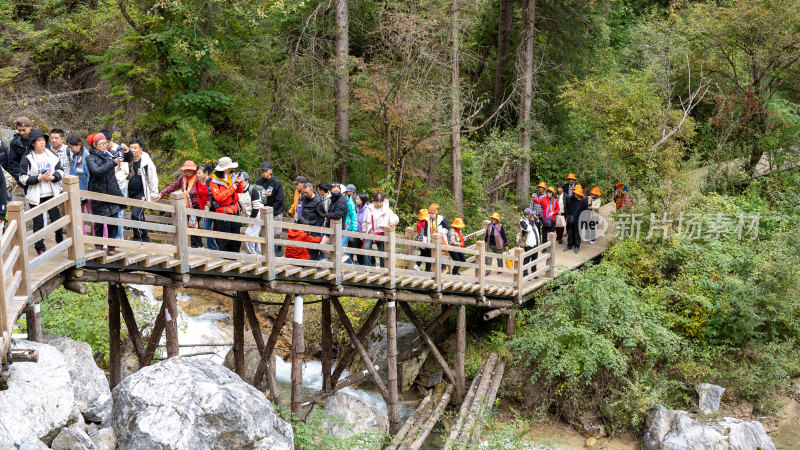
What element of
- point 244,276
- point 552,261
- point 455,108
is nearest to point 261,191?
point 244,276

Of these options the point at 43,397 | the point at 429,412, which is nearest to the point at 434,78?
the point at 429,412

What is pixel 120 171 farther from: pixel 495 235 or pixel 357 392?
pixel 495 235

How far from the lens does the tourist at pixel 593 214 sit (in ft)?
59.2

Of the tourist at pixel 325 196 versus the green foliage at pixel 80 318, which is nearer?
the tourist at pixel 325 196

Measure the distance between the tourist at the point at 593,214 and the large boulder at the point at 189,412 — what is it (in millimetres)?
10846

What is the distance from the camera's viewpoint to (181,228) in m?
9.62

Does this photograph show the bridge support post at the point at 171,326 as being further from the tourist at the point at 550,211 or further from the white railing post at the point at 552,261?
the tourist at the point at 550,211

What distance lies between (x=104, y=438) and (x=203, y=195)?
399cm

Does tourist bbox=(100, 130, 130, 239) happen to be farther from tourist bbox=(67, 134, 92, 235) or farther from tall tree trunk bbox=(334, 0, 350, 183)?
tall tree trunk bbox=(334, 0, 350, 183)

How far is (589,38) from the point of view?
976 inches

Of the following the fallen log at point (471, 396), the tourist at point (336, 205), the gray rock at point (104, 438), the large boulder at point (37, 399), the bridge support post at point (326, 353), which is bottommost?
the fallen log at point (471, 396)

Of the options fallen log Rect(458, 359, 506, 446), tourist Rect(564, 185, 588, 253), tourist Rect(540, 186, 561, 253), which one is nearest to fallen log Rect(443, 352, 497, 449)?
fallen log Rect(458, 359, 506, 446)

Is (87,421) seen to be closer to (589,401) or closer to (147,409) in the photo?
(147,409)
